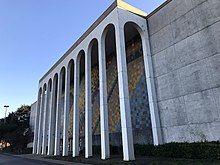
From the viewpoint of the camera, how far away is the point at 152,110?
13703 mm

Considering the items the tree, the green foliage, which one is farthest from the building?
the tree

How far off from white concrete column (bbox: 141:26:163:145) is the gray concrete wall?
0.36m

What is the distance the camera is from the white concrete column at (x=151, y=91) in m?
13.3

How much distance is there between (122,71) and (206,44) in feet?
18.3

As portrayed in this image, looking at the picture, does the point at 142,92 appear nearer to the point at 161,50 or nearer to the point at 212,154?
the point at 161,50

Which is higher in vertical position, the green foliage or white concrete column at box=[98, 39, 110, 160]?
white concrete column at box=[98, 39, 110, 160]

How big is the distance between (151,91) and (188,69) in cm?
337

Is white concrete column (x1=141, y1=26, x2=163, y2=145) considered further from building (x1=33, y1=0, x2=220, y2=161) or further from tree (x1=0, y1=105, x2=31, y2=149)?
tree (x1=0, y1=105, x2=31, y2=149)

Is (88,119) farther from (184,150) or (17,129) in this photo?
(17,129)

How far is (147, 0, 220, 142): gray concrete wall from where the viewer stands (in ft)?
34.3

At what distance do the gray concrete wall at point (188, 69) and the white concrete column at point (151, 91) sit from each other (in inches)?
14.2

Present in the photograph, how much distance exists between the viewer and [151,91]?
554 inches

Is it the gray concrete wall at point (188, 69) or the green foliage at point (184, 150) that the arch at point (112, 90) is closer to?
the green foliage at point (184, 150)

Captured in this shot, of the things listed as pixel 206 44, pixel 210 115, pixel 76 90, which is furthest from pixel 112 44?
pixel 210 115
